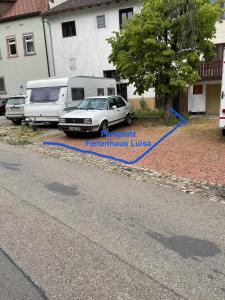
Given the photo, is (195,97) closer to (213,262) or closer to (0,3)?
(213,262)

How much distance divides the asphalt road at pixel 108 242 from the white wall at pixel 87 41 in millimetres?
18656

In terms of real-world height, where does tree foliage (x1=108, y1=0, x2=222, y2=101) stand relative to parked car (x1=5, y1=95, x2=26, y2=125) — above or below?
above

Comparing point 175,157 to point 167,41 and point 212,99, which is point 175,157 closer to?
point 167,41

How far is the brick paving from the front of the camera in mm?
7337

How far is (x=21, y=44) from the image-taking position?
1107 inches

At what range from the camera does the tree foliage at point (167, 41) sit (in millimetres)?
13430

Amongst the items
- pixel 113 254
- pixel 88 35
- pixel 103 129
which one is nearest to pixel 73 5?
pixel 88 35

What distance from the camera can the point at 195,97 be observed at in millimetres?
19266

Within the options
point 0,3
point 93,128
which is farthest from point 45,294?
point 0,3

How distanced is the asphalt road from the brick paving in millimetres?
1511

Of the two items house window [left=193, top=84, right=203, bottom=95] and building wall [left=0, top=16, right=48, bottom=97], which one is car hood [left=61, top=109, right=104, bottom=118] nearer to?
house window [left=193, top=84, right=203, bottom=95]

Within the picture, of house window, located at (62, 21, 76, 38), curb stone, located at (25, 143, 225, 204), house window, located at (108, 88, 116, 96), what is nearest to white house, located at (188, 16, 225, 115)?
house window, located at (108, 88, 116, 96)

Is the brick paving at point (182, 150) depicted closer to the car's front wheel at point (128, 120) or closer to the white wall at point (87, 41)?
the car's front wheel at point (128, 120)

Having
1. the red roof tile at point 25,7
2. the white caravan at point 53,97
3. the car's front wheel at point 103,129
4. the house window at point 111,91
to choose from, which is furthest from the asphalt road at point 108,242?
the red roof tile at point 25,7
